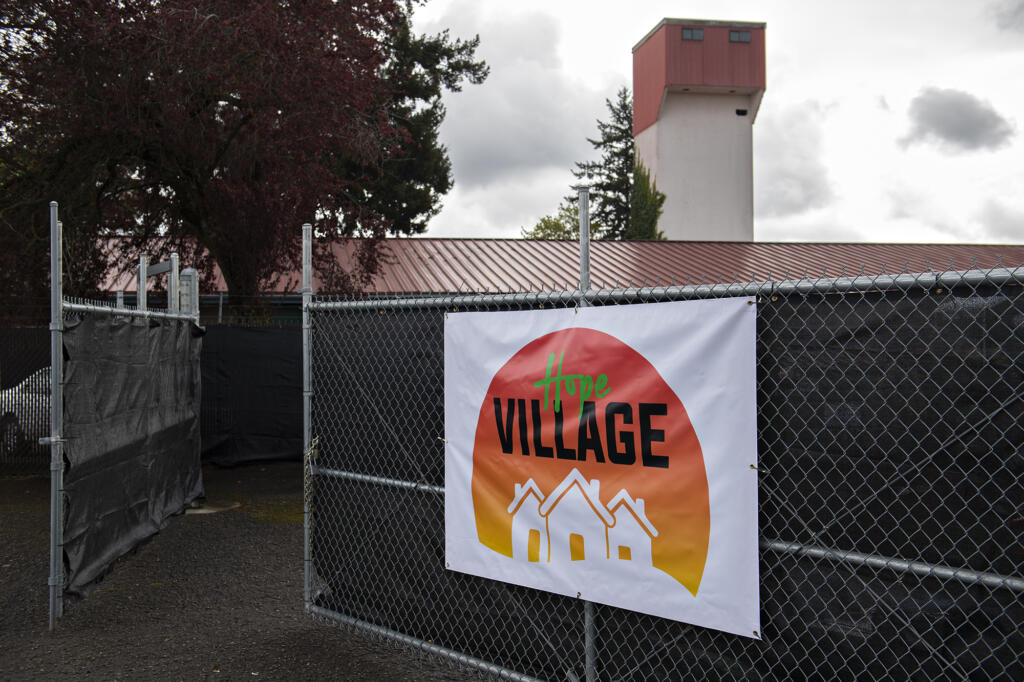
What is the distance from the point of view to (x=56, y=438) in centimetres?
605

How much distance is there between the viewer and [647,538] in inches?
148

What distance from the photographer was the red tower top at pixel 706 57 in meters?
37.0

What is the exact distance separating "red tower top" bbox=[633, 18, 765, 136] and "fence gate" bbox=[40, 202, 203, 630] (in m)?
32.1

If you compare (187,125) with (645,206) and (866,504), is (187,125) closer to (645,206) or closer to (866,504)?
(866,504)

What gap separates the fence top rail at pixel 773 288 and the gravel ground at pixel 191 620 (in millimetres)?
2328

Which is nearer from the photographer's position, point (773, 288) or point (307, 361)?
point (773, 288)

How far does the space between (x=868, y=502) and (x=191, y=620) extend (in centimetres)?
496

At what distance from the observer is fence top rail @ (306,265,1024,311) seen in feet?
9.81

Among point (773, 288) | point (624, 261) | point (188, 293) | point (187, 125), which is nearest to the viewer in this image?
point (773, 288)

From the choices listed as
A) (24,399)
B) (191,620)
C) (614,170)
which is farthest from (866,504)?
(614,170)

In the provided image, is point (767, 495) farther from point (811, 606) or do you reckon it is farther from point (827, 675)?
point (827, 675)

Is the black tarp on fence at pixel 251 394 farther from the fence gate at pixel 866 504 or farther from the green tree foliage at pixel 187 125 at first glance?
the fence gate at pixel 866 504

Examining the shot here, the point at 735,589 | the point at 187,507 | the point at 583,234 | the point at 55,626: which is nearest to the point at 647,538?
the point at 735,589

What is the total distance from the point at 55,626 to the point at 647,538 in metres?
4.62
